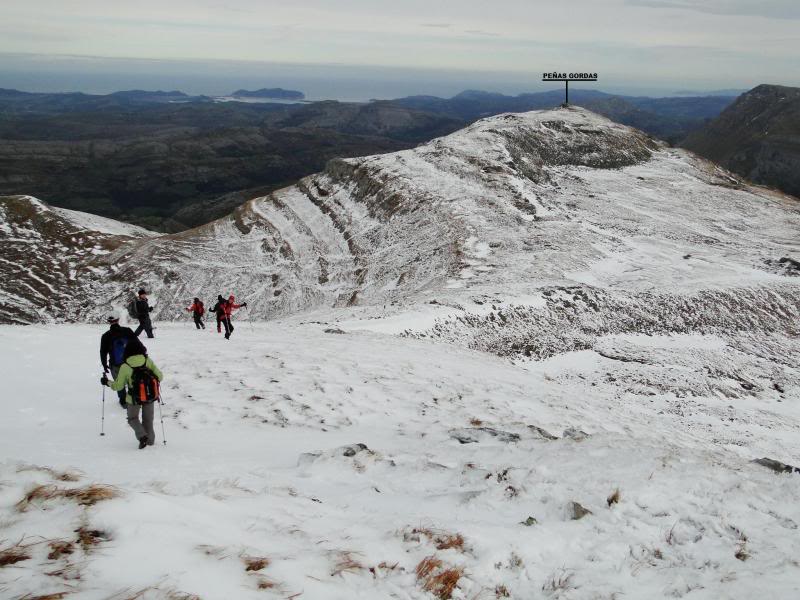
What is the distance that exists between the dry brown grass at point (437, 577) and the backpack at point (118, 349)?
8877 mm

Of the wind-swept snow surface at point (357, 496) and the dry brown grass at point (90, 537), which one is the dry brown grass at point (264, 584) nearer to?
the wind-swept snow surface at point (357, 496)

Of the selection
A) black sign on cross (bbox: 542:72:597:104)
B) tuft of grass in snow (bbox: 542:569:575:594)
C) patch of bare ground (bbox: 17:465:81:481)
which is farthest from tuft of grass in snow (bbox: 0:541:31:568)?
black sign on cross (bbox: 542:72:597:104)

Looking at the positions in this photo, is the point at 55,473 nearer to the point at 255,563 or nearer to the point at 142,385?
the point at 142,385

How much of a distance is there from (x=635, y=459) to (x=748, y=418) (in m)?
15.9

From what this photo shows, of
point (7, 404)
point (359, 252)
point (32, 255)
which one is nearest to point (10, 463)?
point (7, 404)

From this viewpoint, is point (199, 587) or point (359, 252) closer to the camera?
point (199, 587)

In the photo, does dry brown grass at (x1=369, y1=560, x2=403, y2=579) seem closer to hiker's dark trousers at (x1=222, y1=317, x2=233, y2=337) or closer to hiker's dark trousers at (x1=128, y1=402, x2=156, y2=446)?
hiker's dark trousers at (x1=128, y1=402, x2=156, y2=446)

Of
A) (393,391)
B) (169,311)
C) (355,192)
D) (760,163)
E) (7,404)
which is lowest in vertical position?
Result: (169,311)

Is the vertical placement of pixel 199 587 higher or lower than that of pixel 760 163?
lower

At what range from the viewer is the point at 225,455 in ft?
33.1

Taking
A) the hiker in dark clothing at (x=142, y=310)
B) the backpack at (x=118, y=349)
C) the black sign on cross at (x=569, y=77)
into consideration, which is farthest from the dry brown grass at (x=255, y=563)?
the black sign on cross at (x=569, y=77)

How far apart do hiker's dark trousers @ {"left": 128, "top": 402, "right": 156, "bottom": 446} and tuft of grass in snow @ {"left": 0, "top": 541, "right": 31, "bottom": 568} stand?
4864 mm

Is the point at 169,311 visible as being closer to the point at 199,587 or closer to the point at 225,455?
the point at 225,455

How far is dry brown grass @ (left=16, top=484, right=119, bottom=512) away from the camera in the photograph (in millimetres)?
5828
